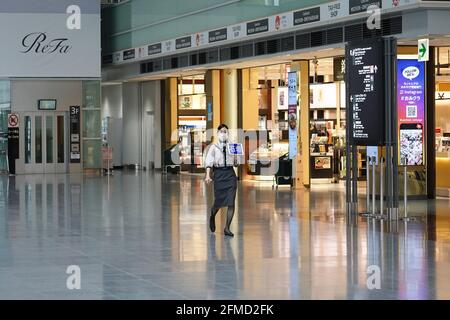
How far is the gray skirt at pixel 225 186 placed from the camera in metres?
16.5

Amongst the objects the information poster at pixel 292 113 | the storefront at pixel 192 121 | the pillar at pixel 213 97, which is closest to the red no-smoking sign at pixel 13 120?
the storefront at pixel 192 121

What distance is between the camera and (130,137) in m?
45.1

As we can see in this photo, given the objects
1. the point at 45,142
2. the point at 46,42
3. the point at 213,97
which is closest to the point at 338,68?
the point at 213,97

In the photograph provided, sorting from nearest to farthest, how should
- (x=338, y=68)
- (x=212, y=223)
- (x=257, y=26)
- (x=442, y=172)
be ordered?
(x=212, y=223) < (x=442, y=172) < (x=338, y=68) < (x=257, y=26)

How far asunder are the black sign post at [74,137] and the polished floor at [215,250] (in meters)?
17.6

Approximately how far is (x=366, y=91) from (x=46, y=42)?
2328 cm

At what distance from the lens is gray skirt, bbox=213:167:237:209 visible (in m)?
→ 16.5

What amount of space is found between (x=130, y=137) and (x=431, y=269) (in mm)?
33409

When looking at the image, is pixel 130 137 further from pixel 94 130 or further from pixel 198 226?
pixel 198 226

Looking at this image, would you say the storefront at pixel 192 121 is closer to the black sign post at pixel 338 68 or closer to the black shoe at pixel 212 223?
the black sign post at pixel 338 68

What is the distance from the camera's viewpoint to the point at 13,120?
138ft

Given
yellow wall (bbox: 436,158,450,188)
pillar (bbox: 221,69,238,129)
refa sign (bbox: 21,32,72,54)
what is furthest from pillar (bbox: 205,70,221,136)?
yellow wall (bbox: 436,158,450,188)

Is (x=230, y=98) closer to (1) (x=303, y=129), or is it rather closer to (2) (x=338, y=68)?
(1) (x=303, y=129)
